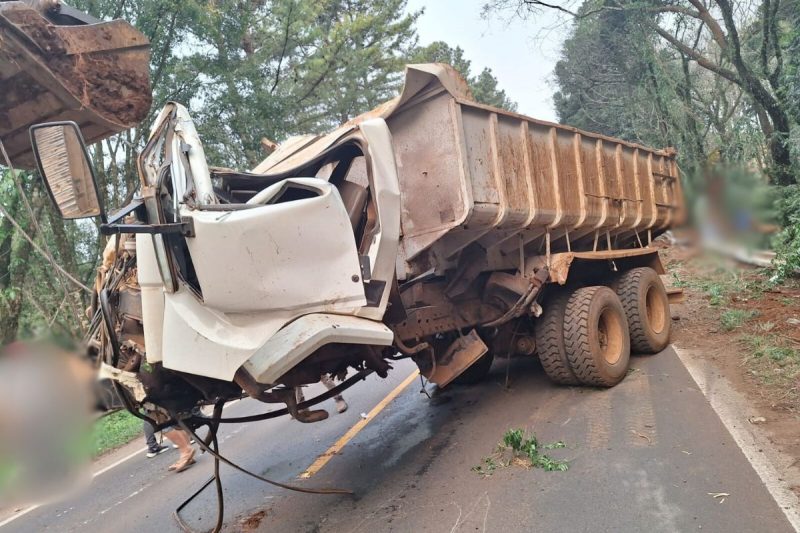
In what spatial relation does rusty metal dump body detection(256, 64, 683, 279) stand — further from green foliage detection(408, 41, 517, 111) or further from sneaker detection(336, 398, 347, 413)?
green foliage detection(408, 41, 517, 111)

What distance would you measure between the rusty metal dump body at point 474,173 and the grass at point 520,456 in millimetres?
1532

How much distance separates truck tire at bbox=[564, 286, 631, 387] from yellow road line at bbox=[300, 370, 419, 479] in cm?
210

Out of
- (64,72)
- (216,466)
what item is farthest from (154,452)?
(64,72)

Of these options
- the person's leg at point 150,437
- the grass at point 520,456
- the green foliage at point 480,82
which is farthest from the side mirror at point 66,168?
the green foliage at point 480,82

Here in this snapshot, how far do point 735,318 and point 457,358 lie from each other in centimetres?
397

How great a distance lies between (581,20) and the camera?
40.4ft

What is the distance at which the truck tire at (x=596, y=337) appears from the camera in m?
5.26

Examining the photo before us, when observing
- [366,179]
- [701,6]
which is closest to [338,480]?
[366,179]

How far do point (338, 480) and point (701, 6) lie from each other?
10.8 metres

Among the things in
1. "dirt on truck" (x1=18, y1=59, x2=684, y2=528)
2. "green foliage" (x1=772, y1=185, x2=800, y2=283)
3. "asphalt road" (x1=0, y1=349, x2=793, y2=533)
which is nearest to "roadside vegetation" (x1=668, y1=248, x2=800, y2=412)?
"asphalt road" (x1=0, y1=349, x2=793, y2=533)

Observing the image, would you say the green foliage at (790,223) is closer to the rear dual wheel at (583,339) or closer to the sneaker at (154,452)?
the rear dual wheel at (583,339)

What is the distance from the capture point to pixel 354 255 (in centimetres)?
307

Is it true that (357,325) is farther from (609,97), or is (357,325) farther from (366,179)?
(609,97)

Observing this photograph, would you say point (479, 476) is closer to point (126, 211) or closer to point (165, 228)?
point (165, 228)
